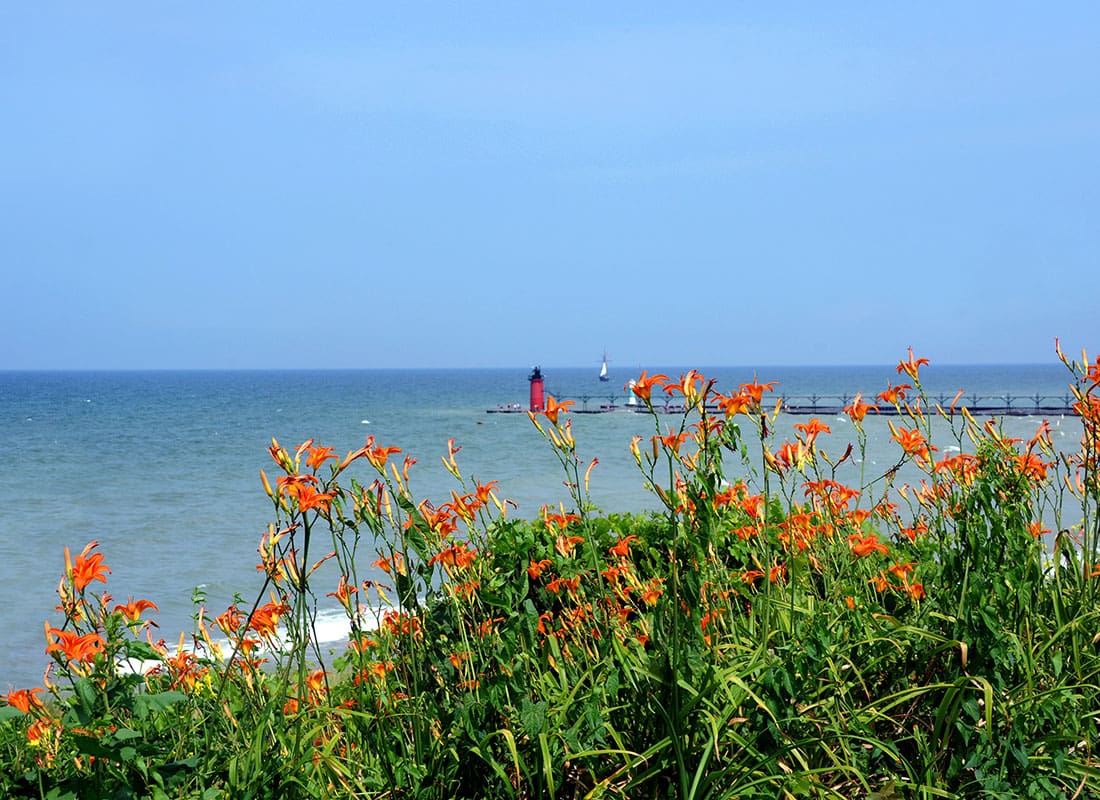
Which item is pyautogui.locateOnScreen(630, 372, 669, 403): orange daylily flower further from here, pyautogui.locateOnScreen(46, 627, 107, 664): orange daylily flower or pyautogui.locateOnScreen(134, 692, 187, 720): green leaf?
pyautogui.locateOnScreen(46, 627, 107, 664): orange daylily flower

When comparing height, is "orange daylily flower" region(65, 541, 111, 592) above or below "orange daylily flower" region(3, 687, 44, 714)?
above

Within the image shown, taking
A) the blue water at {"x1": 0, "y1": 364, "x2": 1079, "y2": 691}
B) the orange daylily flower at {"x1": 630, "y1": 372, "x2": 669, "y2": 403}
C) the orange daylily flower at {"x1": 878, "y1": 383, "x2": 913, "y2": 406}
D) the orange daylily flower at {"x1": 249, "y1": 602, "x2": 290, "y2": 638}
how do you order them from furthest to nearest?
1. the blue water at {"x1": 0, "y1": 364, "x2": 1079, "y2": 691}
2. the orange daylily flower at {"x1": 878, "y1": 383, "x2": 913, "y2": 406}
3. the orange daylily flower at {"x1": 249, "y1": 602, "x2": 290, "y2": 638}
4. the orange daylily flower at {"x1": 630, "y1": 372, "x2": 669, "y2": 403}

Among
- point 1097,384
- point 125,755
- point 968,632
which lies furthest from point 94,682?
point 1097,384

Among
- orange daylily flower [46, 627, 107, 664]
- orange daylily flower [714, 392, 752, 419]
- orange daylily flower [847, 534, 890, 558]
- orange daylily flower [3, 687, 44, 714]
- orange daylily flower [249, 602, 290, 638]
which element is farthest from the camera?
orange daylily flower [847, 534, 890, 558]

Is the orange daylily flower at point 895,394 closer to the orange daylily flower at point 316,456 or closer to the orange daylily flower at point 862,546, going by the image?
the orange daylily flower at point 862,546

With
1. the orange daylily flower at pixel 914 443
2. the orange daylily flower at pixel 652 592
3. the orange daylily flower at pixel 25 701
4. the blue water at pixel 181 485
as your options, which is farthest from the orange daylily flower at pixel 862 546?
the orange daylily flower at pixel 25 701

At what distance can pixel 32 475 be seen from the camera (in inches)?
1227

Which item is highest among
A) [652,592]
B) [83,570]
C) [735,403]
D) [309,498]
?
[735,403]

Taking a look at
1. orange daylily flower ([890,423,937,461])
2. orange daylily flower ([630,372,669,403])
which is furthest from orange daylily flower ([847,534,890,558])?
orange daylily flower ([630,372,669,403])

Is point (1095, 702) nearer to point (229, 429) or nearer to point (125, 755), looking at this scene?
point (125, 755)

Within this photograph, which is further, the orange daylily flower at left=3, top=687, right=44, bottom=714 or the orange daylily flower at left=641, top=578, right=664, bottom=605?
the orange daylily flower at left=641, top=578, right=664, bottom=605

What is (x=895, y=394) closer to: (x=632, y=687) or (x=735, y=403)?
(x=735, y=403)

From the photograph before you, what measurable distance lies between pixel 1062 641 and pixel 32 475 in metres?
33.6

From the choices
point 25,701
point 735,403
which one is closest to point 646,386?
point 735,403
